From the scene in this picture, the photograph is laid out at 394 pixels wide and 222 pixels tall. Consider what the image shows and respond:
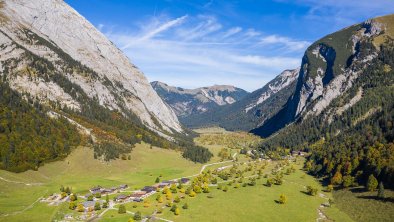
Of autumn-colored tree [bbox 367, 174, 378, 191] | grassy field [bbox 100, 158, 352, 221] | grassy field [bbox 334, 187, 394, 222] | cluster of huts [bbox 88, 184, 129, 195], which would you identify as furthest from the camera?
cluster of huts [bbox 88, 184, 129, 195]

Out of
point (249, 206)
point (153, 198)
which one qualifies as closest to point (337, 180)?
point (249, 206)

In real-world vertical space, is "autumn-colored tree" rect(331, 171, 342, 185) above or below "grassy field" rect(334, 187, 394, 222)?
above

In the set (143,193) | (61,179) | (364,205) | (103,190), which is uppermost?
(61,179)

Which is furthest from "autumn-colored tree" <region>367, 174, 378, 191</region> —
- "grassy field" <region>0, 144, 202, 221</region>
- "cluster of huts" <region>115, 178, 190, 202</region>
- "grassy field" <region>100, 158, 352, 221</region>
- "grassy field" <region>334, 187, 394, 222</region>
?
"grassy field" <region>0, 144, 202, 221</region>

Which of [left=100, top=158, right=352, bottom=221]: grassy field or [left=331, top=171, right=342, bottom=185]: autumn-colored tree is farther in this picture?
[left=331, top=171, right=342, bottom=185]: autumn-colored tree

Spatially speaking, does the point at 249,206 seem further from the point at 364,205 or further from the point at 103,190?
the point at 103,190

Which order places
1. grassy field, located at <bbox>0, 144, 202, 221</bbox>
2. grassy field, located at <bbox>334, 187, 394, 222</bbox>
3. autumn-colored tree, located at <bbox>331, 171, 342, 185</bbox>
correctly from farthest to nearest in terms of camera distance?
autumn-colored tree, located at <bbox>331, 171, 342, 185</bbox> → grassy field, located at <bbox>0, 144, 202, 221</bbox> → grassy field, located at <bbox>334, 187, 394, 222</bbox>

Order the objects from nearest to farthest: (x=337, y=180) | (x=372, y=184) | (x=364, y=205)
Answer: (x=364, y=205)
(x=372, y=184)
(x=337, y=180)

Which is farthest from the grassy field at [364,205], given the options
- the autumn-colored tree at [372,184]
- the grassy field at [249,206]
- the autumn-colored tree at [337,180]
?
Answer: the autumn-colored tree at [337,180]

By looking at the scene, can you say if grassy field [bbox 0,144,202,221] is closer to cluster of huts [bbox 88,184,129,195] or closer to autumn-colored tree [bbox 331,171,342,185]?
cluster of huts [bbox 88,184,129,195]

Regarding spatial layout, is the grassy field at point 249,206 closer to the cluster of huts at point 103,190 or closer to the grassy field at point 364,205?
the grassy field at point 364,205

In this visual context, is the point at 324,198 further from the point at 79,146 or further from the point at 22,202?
the point at 79,146
